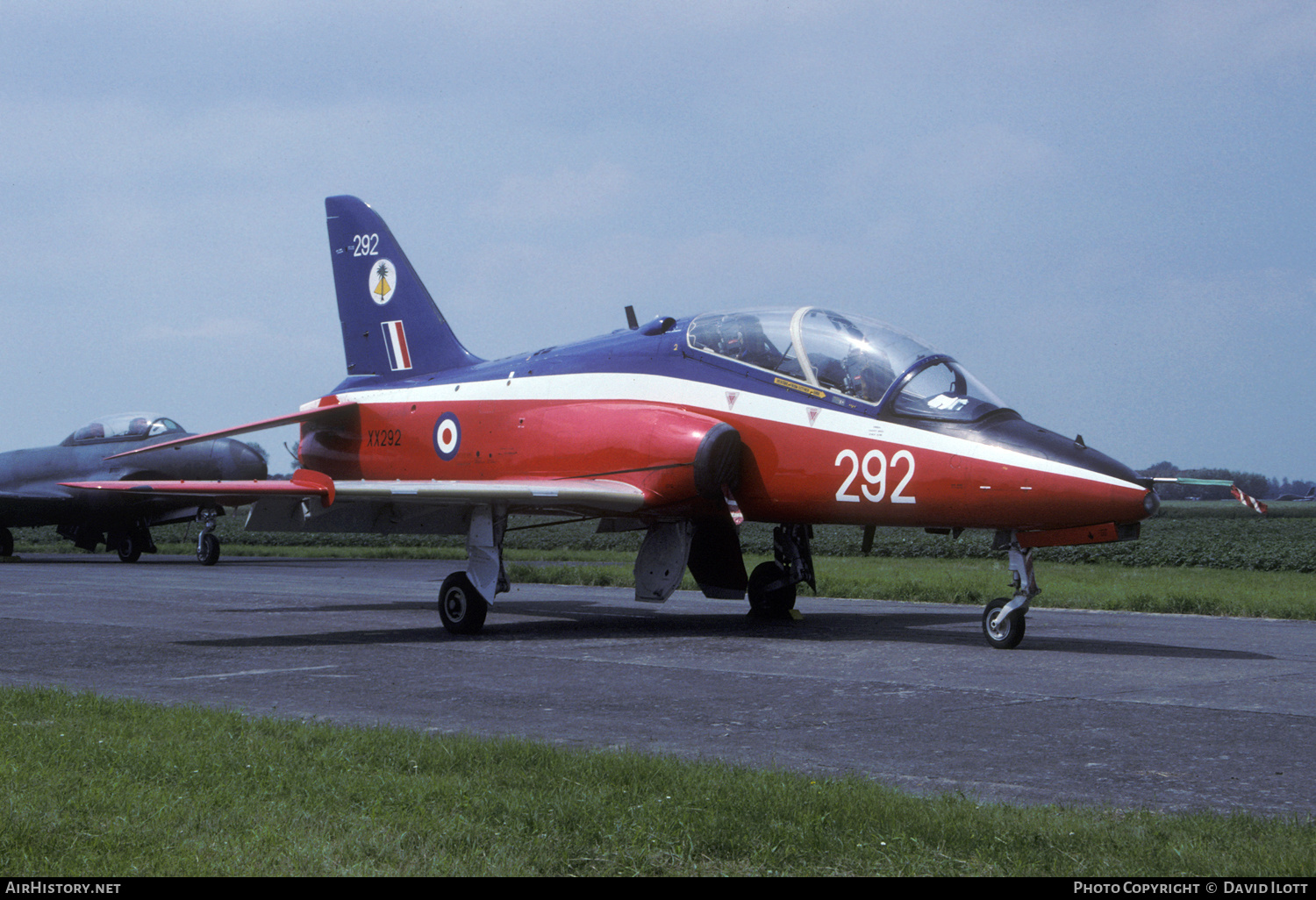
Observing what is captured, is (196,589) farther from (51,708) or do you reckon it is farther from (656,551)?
(51,708)

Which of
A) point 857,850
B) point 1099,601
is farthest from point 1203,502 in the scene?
point 857,850

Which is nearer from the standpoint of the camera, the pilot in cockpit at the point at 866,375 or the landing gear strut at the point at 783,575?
the pilot in cockpit at the point at 866,375

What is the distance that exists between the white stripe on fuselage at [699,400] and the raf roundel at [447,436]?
0.25m

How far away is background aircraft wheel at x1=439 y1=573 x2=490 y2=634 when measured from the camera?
1266 cm

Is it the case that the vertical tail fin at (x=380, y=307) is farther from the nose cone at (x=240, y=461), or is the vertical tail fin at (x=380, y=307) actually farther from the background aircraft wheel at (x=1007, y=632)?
the nose cone at (x=240, y=461)

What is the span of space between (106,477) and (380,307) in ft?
58.1

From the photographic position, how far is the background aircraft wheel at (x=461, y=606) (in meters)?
12.7

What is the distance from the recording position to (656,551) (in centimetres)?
1341

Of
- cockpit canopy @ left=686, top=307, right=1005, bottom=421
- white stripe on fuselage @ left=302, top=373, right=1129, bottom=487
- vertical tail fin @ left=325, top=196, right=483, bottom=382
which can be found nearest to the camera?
white stripe on fuselage @ left=302, top=373, right=1129, bottom=487

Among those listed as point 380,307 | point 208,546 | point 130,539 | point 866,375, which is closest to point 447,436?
point 380,307

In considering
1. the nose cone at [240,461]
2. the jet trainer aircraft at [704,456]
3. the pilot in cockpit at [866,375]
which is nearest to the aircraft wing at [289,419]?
the jet trainer aircraft at [704,456]

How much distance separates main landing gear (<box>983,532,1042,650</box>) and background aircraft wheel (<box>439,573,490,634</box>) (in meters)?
5.01

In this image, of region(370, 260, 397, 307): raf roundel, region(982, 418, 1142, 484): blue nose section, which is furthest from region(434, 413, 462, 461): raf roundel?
region(982, 418, 1142, 484): blue nose section

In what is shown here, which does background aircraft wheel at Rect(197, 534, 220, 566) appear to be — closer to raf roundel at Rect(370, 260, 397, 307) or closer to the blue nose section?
raf roundel at Rect(370, 260, 397, 307)
